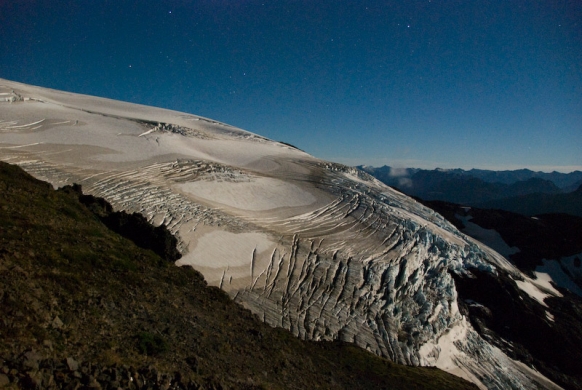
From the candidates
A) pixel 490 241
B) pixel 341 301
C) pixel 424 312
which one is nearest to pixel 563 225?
pixel 490 241

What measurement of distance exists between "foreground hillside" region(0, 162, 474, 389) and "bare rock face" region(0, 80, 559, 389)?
8.23 metres

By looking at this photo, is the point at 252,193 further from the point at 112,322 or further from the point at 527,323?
the point at 527,323

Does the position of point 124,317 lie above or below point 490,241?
above

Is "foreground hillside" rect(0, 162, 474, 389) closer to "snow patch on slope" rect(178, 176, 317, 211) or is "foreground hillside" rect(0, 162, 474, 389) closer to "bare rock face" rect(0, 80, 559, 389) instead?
"bare rock face" rect(0, 80, 559, 389)

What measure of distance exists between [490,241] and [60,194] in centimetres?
8687

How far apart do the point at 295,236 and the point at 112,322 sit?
1110 inches

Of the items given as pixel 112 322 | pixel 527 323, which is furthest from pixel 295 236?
pixel 527 323

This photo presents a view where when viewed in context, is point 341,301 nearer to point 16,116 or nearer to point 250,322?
point 250,322

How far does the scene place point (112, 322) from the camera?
10.2 meters

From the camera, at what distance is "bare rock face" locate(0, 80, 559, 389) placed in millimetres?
28953

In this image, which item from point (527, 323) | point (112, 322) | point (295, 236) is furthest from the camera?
point (527, 323)

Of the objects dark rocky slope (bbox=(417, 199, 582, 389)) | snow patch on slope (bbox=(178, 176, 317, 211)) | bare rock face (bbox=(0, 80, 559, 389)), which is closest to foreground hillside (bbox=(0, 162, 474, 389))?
bare rock face (bbox=(0, 80, 559, 389))

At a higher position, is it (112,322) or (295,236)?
(112,322)

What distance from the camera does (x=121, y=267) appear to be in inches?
565
